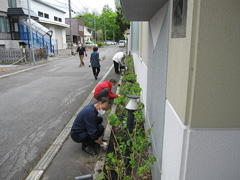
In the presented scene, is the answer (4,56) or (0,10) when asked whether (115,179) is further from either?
(0,10)

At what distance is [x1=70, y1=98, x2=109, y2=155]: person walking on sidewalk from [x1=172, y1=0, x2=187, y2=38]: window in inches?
87.5

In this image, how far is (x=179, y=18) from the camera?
179 cm

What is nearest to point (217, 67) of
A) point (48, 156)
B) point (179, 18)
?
point (179, 18)

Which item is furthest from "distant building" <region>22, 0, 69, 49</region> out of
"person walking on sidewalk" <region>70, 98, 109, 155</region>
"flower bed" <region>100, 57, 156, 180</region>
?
"flower bed" <region>100, 57, 156, 180</region>

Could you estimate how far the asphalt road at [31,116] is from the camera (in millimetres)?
4062

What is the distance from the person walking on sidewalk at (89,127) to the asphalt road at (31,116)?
0.83 metres

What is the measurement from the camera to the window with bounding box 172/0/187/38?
5.37 feet

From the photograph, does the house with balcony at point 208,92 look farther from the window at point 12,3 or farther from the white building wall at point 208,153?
the window at point 12,3

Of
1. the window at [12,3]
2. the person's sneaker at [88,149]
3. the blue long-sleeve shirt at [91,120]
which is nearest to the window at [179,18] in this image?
the blue long-sleeve shirt at [91,120]

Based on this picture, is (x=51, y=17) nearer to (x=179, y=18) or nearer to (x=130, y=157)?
(x=130, y=157)

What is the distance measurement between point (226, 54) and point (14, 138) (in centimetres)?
482

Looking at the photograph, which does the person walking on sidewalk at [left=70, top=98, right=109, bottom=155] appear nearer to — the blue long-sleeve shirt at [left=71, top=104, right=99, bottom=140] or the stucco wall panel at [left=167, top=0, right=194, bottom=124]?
the blue long-sleeve shirt at [left=71, top=104, right=99, bottom=140]

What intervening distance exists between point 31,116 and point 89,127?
2995 mm

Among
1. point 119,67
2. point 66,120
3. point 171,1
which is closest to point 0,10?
point 119,67
